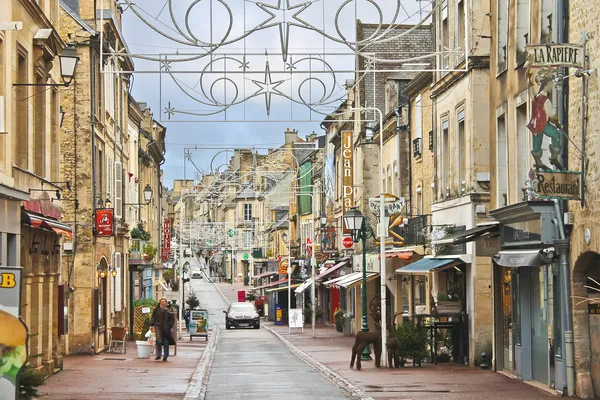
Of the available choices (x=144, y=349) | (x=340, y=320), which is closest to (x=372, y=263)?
(x=144, y=349)

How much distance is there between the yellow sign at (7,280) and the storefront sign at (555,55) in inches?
352

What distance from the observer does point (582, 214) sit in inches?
699

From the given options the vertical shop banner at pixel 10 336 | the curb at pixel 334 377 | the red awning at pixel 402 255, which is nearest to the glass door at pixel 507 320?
the curb at pixel 334 377

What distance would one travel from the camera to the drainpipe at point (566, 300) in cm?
1830

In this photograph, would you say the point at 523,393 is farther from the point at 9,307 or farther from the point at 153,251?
the point at 153,251

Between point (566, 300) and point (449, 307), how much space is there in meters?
9.59

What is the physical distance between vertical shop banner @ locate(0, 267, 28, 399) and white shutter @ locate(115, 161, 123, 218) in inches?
1132

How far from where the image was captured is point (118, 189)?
40.4 metres

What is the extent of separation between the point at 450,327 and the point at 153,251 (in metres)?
22.3

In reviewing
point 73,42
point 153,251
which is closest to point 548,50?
point 73,42

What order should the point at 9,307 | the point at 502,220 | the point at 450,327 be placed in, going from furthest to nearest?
the point at 450,327, the point at 502,220, the point at 9,307

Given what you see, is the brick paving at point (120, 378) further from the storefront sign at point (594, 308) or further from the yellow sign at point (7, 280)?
the yellow sign at point (7, 280)

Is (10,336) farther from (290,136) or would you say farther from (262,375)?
(290,136)

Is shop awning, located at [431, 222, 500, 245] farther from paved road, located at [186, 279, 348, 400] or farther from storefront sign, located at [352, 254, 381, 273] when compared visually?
storefront sign, located at [352, 254, 381, 273]
